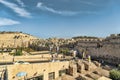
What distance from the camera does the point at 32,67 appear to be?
69.5 ft

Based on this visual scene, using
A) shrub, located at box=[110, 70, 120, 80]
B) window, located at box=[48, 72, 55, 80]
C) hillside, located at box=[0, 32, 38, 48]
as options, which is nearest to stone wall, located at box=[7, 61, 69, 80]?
window, located at box=[48, 72, 55, 80]

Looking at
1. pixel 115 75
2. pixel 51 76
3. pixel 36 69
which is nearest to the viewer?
pixel 36 69

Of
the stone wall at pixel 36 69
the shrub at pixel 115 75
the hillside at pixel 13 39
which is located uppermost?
the hillside at pixel 13 39

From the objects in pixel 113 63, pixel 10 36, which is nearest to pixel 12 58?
pixel 113 63

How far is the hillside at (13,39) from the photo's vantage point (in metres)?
106

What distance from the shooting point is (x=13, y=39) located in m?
113

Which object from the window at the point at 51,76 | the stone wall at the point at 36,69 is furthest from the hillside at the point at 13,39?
the window at the point at 51,76

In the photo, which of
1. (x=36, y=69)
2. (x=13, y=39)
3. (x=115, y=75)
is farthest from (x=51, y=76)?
(x=13, y=39)

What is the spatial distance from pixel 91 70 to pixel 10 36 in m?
97.1

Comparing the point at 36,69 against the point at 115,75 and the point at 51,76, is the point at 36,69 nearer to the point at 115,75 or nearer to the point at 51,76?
the point at 51,76

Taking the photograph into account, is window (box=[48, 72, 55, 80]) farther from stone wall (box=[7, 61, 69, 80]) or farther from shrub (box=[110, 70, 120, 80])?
shrub (box=[110, 70, 120, 80])

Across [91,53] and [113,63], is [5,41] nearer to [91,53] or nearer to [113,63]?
[91,53]

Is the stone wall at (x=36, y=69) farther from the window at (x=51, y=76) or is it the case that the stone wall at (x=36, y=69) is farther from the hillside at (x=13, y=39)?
the hillside at (x=13, y=39)

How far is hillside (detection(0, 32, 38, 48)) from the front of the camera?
346 ft
